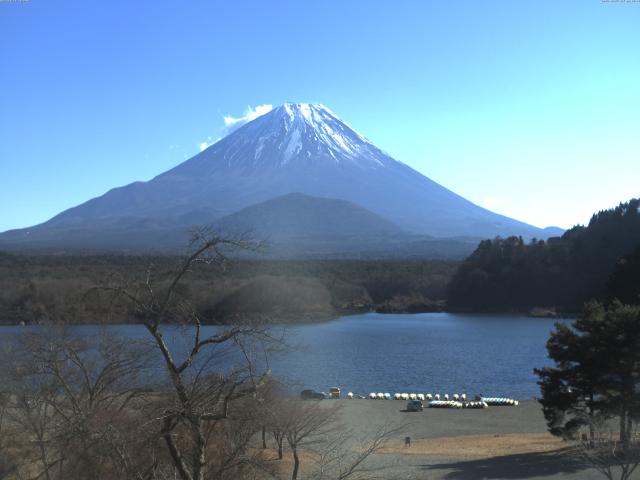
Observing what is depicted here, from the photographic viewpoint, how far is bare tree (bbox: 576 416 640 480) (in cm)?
763

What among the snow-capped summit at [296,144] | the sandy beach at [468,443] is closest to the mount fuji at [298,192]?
the snow-capped summit at [296,144]

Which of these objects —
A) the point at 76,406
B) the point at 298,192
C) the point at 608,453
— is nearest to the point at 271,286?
the point at 608,453

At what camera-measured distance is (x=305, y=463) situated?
1032 centimetres

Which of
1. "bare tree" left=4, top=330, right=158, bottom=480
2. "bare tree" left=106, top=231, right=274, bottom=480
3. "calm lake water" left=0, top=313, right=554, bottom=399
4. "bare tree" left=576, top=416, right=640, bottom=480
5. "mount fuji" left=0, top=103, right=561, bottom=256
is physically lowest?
"calm lake water" left=0, top=313, right=554, bottom=399

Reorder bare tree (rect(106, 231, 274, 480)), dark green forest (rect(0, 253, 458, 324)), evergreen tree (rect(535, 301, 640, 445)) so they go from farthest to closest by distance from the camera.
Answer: dark green forest (rect(0, 253, 458, 324)) → evergreen tree (rect(535, 301, 640, 445)) → bare tree (rect(106, 231, 274, 480))

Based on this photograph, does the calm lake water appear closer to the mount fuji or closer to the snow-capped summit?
the mount fuji

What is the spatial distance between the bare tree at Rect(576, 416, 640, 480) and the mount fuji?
85561mm

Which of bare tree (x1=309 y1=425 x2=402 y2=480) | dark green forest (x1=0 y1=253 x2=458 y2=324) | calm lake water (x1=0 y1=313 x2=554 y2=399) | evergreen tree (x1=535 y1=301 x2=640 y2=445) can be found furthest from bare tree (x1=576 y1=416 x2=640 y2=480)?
dark green forest (x1=0 y1=253 x2=458 y2=324)

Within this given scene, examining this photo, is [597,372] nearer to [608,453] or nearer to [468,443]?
[608,453]

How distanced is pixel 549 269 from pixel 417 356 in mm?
27457

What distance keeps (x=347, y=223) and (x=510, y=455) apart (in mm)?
92623

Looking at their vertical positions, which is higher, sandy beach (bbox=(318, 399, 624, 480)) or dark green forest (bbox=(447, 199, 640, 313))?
dark green forest (bbox=(447, 199, 640, 313))

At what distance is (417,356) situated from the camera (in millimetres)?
30062

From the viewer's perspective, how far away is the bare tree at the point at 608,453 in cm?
763
